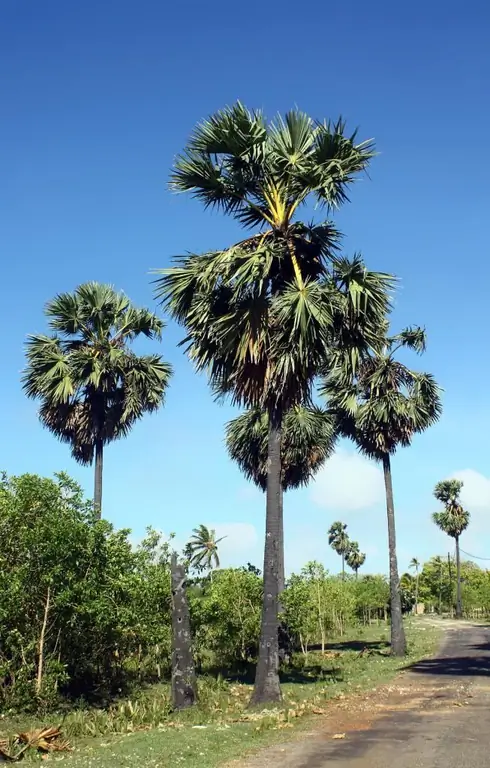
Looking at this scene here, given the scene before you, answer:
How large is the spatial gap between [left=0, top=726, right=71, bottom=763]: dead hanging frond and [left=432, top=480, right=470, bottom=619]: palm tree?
68.7m

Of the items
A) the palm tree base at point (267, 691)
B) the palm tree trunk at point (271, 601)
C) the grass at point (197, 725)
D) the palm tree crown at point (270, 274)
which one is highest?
the palm tree crown at point (270, 274)

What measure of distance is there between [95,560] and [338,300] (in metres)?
8.87

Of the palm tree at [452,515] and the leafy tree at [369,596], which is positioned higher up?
the palm tree at [452,515]

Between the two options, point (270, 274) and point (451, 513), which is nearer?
point (270, 274)

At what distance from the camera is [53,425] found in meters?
26.0

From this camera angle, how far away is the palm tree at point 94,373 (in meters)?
24.5

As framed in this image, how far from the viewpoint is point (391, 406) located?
29469 mm

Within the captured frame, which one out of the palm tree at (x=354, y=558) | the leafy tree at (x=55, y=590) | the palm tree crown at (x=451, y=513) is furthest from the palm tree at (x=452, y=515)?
the leafy tree at (x=55, y=590)

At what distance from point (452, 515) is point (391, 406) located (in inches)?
2043

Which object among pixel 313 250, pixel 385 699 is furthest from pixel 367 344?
pixel 385 699

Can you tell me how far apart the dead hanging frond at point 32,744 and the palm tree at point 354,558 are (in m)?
102

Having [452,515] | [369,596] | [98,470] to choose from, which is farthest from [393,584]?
[452,515]

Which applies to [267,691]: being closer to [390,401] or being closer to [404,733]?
[404,733]

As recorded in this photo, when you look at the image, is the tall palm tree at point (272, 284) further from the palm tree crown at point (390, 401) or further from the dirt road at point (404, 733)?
the palm tree crown at point (390, 401)
